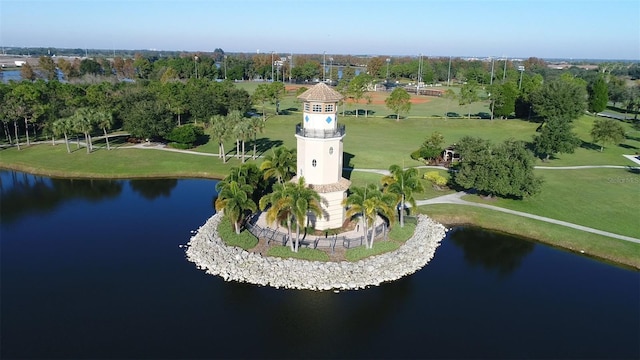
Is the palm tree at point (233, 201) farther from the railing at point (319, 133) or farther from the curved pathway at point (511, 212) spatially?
the curved pathway at point (511, 212)

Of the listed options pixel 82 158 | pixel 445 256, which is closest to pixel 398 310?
pixel 445 256

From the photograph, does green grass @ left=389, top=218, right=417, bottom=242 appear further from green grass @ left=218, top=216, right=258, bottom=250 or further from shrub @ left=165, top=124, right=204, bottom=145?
shrub @ left=165, top=124, right=204, bottom=145

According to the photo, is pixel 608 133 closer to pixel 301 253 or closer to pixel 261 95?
pixel 301 253

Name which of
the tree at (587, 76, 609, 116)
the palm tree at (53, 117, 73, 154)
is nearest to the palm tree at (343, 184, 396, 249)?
the palm tree at (53, 117, 73, 154)

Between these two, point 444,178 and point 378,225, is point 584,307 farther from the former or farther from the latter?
point 444,178

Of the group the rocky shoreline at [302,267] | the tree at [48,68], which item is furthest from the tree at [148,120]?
the tree at [48,68]

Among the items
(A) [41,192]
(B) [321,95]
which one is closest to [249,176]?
(B) [321,95]
